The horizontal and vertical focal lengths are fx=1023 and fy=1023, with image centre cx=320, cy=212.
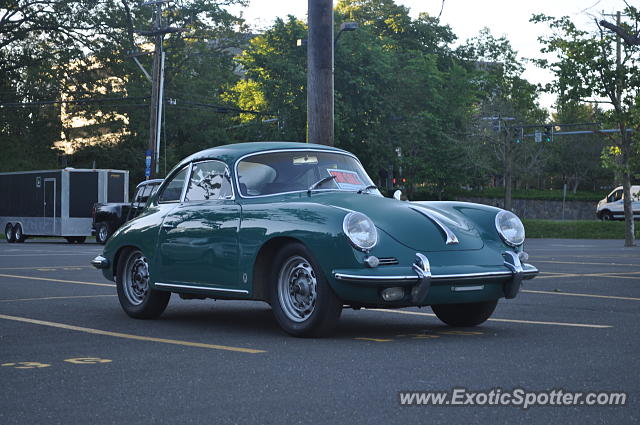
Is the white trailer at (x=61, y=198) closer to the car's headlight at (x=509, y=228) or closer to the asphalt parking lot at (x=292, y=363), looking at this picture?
the asphalt parking lot at (x=292, y=363)

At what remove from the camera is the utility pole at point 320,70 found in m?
15.6

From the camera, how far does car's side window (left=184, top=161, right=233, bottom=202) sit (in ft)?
30.6

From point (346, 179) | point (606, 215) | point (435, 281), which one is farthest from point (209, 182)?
point (606, 215)

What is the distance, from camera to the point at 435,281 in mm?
7898

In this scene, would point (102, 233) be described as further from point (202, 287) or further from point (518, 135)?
point (518, 135)

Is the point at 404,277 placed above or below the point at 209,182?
below

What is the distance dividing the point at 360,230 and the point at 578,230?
140 ft

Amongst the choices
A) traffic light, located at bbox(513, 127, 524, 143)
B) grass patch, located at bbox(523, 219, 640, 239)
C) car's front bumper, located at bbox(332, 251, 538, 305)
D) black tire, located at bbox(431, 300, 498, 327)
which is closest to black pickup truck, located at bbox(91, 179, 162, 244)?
grass patch, located at bbox(523, 219, 640, 239)

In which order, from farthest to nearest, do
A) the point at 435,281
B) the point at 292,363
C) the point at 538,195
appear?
the point at 538,195
the point at 435,281
the point at 292,363

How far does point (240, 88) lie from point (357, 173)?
53902 millimetres

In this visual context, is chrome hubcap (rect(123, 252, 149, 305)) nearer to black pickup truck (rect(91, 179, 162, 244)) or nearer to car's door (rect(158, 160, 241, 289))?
car's door (rect(158, 160, 241, 289))

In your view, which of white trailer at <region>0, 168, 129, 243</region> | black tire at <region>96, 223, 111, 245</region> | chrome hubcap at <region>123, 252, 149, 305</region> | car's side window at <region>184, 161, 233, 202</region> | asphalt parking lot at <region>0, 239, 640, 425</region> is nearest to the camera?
asphalt parking lot at <region>0, 239, 640, 425</region>

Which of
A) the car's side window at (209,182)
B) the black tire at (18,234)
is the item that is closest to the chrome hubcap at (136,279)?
the car's side window at (209,182)

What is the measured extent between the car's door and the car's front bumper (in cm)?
136
